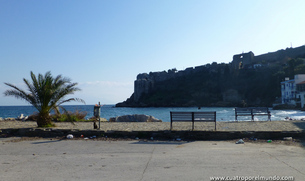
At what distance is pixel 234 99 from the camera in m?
106

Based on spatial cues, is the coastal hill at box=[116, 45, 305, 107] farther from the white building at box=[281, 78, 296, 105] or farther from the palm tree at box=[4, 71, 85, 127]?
the palm tree at box=[4, 71, 85, 127]

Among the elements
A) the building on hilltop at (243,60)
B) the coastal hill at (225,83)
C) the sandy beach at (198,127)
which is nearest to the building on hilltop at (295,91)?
the coastal hill at (225,83)

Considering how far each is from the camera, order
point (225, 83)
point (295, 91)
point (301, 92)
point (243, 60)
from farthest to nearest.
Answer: point (243, 60) → point (225, 83) → point (295, 91) → point (301, 92)

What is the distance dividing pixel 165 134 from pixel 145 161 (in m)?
3.75

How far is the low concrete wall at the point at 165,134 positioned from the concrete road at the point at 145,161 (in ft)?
3.15

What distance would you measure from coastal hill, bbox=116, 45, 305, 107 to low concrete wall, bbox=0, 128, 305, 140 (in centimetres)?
8676

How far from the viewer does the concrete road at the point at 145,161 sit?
4875 mm

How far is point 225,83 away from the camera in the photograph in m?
116

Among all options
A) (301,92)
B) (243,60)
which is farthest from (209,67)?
(301,92)

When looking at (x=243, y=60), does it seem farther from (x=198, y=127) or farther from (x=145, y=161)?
(x=145, y=161)

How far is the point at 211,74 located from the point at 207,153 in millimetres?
123736

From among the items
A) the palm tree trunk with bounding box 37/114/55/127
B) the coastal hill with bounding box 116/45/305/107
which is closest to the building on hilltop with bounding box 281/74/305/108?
the coastal hill with bounding box 116/45/305/107

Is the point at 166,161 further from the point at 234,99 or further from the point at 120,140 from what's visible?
the point at 234,99

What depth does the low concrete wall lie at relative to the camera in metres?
9.19
